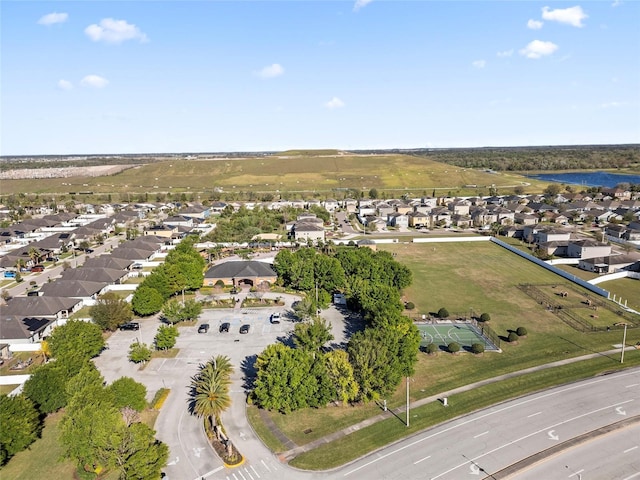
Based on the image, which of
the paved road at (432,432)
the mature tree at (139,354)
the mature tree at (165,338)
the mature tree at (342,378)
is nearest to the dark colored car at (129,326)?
the paved road at (432,432)

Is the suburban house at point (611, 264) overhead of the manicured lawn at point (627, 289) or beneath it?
overhead

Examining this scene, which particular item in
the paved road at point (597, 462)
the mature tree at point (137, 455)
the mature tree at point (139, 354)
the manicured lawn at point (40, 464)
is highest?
the mature tree at point (137, 455)

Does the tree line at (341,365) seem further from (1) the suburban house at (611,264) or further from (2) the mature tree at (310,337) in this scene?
(1) the suburban house at (611,264)

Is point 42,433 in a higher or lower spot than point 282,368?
lower

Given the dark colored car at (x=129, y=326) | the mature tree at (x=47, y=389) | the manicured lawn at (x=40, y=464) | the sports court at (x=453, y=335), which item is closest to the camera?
the manicured lawn at (x=40, y=464)

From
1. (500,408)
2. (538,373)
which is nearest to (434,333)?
(538,373)

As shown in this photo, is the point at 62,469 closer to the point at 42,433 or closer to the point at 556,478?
the point at 42,433

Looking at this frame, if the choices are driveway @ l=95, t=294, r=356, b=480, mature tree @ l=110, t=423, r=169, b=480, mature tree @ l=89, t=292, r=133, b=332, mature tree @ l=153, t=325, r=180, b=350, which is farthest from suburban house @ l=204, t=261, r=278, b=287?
mature tree @ l=110, t=423, r=169, b=480
